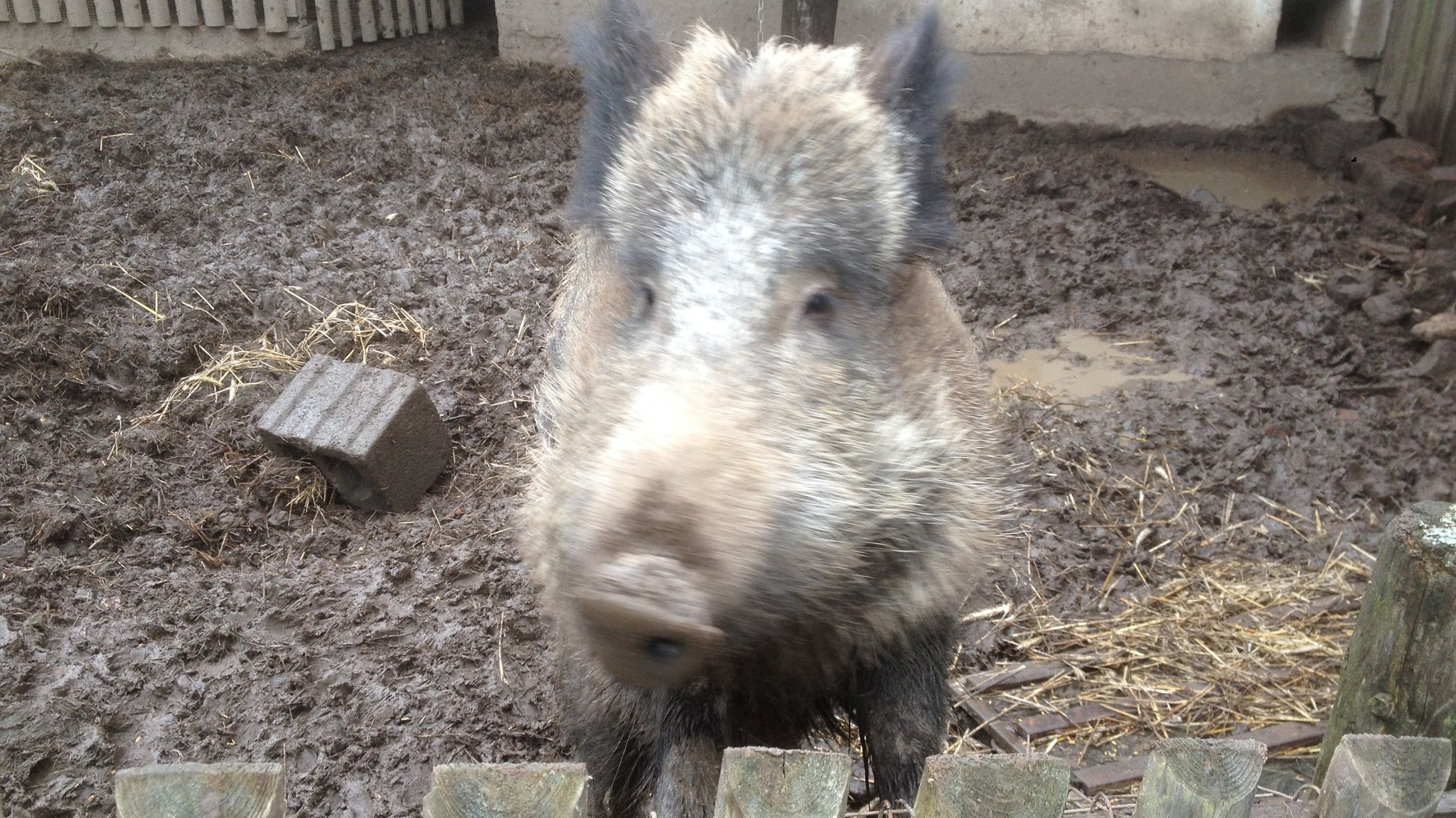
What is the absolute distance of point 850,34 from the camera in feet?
27.7

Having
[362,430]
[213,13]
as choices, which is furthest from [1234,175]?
[213,13]

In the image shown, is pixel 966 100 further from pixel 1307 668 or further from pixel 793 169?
pixel 793 169

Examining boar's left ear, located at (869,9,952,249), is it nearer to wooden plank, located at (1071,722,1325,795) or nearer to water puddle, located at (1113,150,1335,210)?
wooden plank, located at (1071,722,1325,795)

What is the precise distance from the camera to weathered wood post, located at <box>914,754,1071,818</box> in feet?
5.33

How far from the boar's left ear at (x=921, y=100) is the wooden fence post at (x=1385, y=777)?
4.21ft

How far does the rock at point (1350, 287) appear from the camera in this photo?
251 inches

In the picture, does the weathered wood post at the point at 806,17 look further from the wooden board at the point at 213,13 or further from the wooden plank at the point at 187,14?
the wooden plank at the point at 187,14

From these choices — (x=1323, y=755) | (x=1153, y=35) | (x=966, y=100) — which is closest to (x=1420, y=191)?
(x=1153, y=35)

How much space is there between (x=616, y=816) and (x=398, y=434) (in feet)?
6.52

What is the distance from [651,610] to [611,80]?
1.50 m

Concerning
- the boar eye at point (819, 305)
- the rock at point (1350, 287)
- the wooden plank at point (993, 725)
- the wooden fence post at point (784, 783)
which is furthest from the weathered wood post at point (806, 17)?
the wooden fence post at point (784, 783)

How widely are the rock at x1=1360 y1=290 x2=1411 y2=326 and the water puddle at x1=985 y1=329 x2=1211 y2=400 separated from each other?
50.2 inches

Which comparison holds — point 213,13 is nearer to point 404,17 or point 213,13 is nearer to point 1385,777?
point 404,17

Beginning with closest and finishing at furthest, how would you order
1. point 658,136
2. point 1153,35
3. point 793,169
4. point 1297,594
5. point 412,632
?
point 793,169
point 658,136
point 412,632
point 1297,594
point 1153,35
